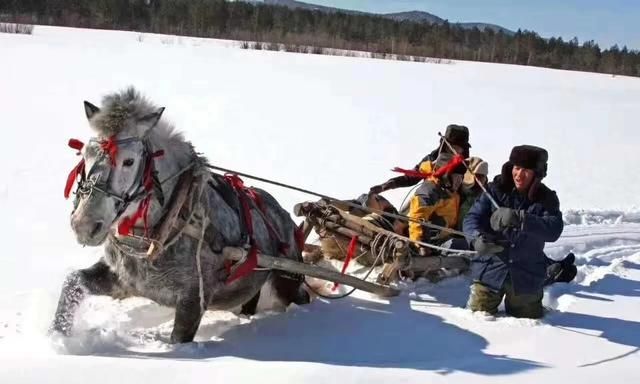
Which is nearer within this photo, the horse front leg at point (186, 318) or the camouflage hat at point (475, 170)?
the horse front leg at point (186, 318)

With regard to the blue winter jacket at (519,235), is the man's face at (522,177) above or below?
above

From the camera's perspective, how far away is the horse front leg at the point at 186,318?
3775 mm

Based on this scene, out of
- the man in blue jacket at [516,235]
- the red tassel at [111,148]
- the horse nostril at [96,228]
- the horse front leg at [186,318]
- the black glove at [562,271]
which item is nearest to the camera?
the horse nostril at [96,228]

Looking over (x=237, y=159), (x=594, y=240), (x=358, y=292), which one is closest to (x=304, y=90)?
(x=237, y=159)

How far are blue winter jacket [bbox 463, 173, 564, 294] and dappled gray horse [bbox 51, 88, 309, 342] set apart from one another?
1.35m

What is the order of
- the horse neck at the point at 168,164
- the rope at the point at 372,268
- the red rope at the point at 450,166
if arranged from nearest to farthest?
the horse neck at the point at 168,164, the rope at the point at 372,268, the red rope at the point at 450,166

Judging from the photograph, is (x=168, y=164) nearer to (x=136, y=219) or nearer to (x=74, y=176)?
(x=136, y=219)

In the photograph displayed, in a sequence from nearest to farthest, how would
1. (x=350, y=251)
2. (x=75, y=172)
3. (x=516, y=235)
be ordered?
1. (x=75, y=172)
2. (x=516, y=235)
3. (x=350, y=251)

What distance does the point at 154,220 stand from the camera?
11.9ft

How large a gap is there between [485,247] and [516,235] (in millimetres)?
288

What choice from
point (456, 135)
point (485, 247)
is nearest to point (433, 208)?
point (456, 135)

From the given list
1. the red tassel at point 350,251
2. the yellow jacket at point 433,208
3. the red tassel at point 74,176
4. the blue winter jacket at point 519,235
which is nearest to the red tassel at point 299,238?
the red tassel at point 350,251

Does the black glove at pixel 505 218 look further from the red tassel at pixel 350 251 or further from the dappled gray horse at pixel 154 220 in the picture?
the dappled gray horse at pixel 154 220

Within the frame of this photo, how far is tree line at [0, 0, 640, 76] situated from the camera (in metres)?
40.9
